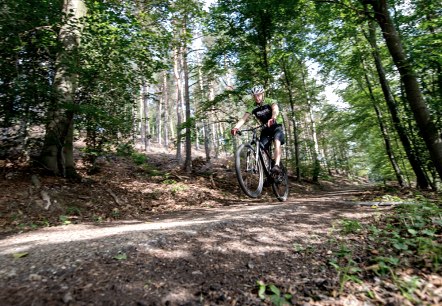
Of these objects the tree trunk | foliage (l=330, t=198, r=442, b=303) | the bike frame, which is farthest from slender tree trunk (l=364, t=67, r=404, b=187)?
the tree trunk

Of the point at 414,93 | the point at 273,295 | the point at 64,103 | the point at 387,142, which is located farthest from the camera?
the point at 387,142

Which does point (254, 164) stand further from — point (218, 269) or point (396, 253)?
point (218, 269)

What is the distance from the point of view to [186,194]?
9766mm

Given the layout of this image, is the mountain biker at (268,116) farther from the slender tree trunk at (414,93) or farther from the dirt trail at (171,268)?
the dirt trail at (171,268)

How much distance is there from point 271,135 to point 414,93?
3.46m

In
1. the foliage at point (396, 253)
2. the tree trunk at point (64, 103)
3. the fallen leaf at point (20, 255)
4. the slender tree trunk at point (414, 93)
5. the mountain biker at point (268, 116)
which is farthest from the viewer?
the tree trunk at point (64, 103)

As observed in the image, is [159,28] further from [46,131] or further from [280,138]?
[280,138]

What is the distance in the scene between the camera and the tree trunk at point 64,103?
6.81 m

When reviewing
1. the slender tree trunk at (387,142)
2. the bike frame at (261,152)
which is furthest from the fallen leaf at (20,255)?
the slender tree trunk at (387,142)

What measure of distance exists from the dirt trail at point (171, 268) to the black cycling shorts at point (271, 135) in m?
3.35

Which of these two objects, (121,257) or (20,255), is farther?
(20,255)

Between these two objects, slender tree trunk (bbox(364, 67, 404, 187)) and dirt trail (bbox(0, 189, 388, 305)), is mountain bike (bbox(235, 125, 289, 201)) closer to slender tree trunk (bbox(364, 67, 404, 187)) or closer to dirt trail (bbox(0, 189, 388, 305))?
dirt trail (bbox(0, 189, 388, 305))

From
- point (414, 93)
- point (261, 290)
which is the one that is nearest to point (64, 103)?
point (261, 290)

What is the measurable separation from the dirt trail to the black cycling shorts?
11.0ft
